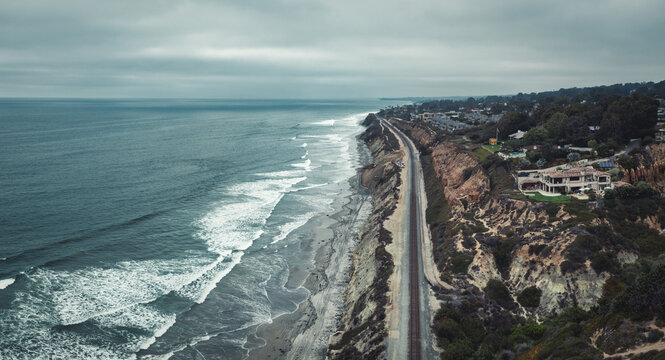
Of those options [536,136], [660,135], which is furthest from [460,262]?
[536,136]

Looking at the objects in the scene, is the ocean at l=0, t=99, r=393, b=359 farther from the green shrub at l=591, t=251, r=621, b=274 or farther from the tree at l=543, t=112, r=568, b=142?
the tree at l=543, t=112, r=568, b=142

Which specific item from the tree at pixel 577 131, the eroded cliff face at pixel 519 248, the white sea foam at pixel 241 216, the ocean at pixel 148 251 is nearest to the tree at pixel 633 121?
the tree at pixel 577 131

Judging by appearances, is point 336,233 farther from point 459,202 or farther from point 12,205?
point 12,205

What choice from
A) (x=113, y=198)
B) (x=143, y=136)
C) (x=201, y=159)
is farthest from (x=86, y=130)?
(x=113, y=198)

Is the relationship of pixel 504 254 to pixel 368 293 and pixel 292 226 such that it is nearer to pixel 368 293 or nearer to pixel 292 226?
pixel 368 293

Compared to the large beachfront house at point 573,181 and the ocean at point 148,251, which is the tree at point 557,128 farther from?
the ocean at point 148,251

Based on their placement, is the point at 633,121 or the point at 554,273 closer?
the point at 554,273

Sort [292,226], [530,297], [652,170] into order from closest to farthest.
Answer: [530,297], [652,170], [292,226]
